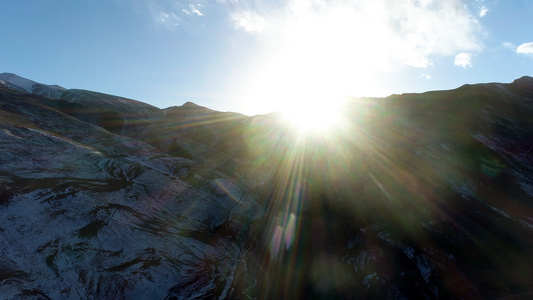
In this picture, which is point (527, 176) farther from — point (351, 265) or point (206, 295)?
point (206, 295)

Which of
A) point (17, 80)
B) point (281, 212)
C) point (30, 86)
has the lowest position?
point (281, 212)

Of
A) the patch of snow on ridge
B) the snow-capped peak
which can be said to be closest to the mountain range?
the snow-capped peak

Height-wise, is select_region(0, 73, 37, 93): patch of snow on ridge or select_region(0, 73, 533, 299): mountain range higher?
select_region(0, 73, 37, 93): patch of snow on ridge

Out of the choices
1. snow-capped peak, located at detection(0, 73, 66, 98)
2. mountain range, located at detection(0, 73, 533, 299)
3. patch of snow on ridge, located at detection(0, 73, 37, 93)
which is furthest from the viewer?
patch of snow on ridge, located at detection(0, 73, 37, 93)

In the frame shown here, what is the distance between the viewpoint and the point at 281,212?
89.8 feet

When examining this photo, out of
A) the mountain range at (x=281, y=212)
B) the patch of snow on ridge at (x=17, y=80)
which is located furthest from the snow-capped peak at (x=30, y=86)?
the mountain range at (x=281, y=212)

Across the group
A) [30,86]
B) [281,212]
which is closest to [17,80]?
[30,86]

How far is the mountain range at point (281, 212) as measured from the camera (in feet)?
52.3

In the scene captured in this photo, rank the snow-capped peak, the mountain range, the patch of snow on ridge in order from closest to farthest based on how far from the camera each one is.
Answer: the mountain range < the snow-capped peak < the patch of snow on ridge

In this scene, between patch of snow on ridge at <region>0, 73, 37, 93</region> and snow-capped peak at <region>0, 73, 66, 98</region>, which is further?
patch of snow on ridge at <region>0, 73, 37, 93</region>

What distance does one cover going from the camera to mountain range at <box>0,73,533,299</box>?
627 inches

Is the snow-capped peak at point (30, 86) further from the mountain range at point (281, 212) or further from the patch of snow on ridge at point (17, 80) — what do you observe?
the mountain range at point (281, 212)

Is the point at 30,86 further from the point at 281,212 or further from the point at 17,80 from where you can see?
the point at 281,212

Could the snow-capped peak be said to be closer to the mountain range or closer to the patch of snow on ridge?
the patch of snow on ridge
